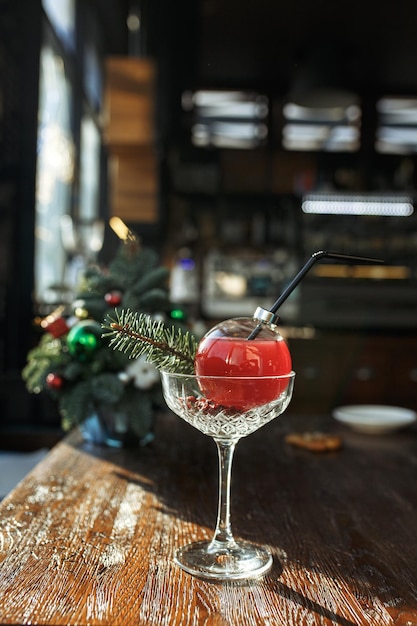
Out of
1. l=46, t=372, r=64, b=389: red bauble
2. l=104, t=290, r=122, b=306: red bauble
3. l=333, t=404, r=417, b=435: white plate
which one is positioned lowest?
l=333, t=404, r=417, b=435: white plate

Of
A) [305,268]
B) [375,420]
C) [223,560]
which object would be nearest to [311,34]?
[375,420]

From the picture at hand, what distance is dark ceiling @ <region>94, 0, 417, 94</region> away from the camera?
3.87m

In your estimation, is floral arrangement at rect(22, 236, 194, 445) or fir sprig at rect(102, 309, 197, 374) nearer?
fir sprig at rect(102, 309, 197, 374)

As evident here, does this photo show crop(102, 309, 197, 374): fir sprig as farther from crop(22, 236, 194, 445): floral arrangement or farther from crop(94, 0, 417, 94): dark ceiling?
crop(94, 0, 417, 94): dark ceiling

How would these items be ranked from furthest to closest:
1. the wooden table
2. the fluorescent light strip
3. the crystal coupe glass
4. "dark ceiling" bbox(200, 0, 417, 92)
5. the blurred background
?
the fluorescent light strip → "dark ceiling" bbox(200, 0, 417, 92) → the blurred background → the crystal coupe glass → the wooden table

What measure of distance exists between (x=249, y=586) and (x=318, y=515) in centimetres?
33

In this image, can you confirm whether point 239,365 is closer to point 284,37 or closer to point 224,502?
point 224,502

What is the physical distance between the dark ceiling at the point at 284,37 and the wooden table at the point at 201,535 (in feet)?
9.53

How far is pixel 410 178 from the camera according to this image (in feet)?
18.3

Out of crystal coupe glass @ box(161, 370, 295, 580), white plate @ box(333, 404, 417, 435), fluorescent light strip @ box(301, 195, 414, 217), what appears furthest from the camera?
fluorescent light strip @ box(301, 195, 414, 217)

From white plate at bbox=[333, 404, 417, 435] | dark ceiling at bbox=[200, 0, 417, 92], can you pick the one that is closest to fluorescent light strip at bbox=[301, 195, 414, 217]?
dark ceiling at bbox=[200, 0, 417, 92]

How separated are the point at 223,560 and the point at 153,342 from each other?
287mm

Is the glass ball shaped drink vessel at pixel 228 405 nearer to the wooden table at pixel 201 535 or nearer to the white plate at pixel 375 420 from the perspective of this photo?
the wooden table at pixel 201 535

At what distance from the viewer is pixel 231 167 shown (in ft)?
18.8
